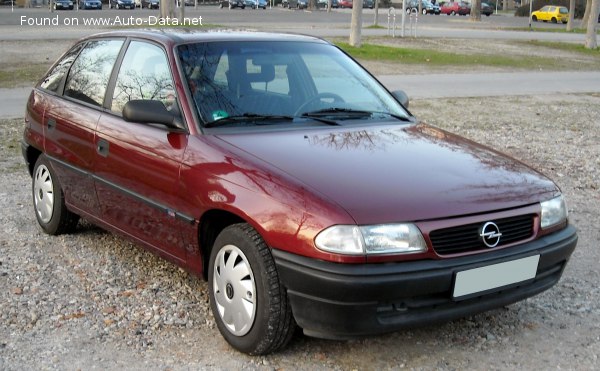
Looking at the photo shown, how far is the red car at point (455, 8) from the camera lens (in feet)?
235

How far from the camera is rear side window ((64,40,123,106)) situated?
5188 mm

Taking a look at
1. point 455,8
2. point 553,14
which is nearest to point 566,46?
point 553,14

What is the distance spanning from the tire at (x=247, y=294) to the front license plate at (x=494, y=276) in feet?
2.68

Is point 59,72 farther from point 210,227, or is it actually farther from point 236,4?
point 236,4

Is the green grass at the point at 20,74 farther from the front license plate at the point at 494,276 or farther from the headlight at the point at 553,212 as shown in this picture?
the front license plate at the point at 494,276

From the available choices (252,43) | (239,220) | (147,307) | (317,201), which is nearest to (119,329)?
(147,307)

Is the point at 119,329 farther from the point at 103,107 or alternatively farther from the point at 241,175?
the point at 103,107

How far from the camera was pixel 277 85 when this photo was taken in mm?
4762

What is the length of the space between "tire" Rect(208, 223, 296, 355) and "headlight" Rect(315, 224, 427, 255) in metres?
0.35

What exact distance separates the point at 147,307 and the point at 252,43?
179 cm

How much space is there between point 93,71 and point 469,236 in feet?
10.1

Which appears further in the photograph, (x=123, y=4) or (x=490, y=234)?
(x=123, y=4)

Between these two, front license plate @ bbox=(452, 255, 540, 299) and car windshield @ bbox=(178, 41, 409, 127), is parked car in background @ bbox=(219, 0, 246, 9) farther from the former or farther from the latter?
front license plate @ bbox=(452, 255, 540, 299)

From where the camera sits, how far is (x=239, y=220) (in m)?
3.87
